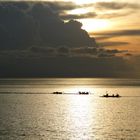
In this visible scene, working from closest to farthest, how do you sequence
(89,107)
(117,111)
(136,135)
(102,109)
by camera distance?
1. (136,135)
2. (117,111)
3. (102,109)
4. (89,107)

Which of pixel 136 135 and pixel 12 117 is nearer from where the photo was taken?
pixel 136 135

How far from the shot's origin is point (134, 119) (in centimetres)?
13362

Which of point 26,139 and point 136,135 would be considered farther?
point 136,135

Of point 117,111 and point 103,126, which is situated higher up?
point 117,111

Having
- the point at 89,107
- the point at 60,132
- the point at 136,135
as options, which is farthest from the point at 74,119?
the point at 89,107

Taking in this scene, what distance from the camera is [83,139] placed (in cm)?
9575

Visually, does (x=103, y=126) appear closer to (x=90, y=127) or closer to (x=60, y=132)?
(x=90, y=127)

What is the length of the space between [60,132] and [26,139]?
48.9 feet

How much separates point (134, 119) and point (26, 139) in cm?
5136

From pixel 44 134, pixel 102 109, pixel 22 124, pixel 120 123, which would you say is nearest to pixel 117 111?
pixel 102 109

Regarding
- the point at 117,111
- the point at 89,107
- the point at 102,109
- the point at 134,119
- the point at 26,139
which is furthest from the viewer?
the point at 89,107

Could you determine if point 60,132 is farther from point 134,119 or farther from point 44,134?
point 134,119

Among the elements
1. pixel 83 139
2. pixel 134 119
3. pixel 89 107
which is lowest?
pixel 83 139

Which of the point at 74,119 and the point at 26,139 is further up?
the point at 74,119
